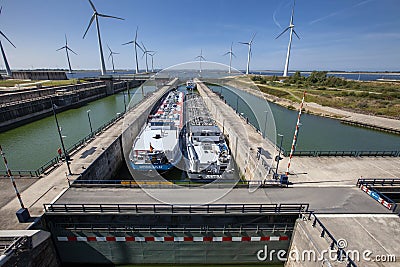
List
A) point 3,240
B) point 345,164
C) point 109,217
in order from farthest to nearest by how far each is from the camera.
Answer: point 345,164 → point 109,217 → point 3,240

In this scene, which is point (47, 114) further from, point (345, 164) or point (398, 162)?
point (398, 162)

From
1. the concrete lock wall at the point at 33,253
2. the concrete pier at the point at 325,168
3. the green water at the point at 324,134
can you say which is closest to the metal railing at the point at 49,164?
the concrete lock wall at the point at 33,253

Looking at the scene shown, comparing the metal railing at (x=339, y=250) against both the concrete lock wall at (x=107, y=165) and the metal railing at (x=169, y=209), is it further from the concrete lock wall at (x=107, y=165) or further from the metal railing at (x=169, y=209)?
the concrete lock wall at (x=107, y=165)

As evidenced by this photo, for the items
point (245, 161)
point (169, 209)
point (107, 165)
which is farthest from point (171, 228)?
point (107, 165)

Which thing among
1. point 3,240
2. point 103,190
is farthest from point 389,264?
point 3,240

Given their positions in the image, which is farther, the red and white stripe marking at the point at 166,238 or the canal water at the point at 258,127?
the canal water at the point at 258,127

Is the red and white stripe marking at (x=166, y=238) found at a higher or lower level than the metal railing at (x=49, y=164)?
lower

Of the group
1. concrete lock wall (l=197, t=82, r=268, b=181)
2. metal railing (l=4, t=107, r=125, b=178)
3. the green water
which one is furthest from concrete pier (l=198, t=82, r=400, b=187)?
metal railing (l=4, t=107, r=125, b=178)

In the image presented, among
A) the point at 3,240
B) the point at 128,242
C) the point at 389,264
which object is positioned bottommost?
the point at 128,242

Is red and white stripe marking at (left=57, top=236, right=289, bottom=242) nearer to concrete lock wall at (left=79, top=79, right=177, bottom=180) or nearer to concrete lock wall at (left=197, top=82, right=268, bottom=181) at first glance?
concrete lock wall at (left=79, top=79, right=177, bottom=180)

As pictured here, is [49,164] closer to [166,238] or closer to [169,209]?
[166,238]

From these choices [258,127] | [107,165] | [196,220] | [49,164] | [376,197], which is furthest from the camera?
[258,127]
